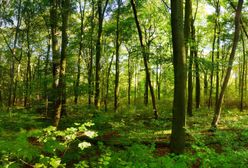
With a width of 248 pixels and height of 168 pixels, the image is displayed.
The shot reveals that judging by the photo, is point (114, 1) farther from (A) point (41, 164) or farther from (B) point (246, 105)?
(A) point (41, 164)

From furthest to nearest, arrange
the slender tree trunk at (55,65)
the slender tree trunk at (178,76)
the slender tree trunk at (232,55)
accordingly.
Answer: the slender tree trunk at (232,55) → the slender tree trunk at (55,65) → the slender tree trunk at (178,76)

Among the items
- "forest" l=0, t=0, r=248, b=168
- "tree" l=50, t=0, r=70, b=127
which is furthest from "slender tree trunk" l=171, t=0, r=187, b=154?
"tree" l=50, t=0, r=70, b=127

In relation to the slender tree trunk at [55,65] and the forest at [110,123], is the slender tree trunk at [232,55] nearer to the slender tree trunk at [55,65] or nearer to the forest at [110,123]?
the forest at [110,123]

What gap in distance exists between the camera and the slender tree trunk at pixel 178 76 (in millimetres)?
7902

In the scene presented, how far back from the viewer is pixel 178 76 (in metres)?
7.92

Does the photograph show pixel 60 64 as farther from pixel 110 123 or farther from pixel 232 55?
pixel 232 55

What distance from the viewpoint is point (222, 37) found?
30156mm

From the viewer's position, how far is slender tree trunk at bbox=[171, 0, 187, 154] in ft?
25.9

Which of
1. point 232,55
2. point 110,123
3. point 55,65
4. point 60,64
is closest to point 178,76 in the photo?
point 110,123

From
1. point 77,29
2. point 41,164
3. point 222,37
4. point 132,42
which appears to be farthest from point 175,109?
point 132,42

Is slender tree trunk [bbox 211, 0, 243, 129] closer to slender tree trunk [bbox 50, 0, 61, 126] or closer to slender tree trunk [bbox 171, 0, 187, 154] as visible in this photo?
slender tree trunk [bbox 171, 0, 187, 154]

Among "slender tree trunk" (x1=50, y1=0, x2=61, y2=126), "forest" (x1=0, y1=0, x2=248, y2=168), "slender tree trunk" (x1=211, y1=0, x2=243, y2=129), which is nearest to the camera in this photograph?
"forest" (x1=0, y1=0, x2=248, y2=168)

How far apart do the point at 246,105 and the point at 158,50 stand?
20081mm

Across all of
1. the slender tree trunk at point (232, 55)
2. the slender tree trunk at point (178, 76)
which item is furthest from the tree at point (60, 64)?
the slender tree trunk at point (232, 55)
